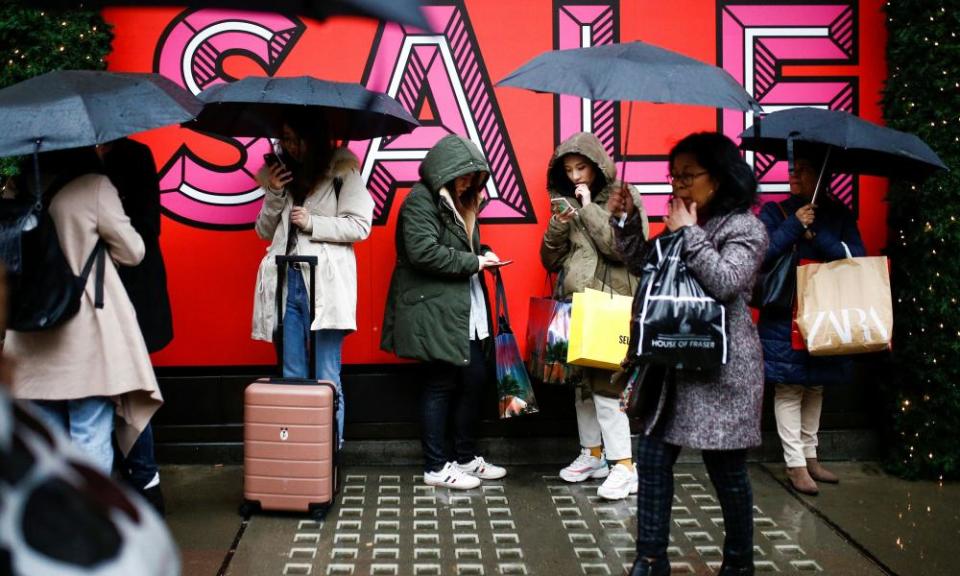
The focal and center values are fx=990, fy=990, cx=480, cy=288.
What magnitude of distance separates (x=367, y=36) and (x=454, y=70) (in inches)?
23.5

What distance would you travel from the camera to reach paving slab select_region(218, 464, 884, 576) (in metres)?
4.71

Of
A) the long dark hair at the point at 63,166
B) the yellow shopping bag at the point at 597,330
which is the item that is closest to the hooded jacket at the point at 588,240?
the yellow shopping bag at the point at 597,330

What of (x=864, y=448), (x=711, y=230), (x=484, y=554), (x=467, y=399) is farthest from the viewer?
(x=864, y=448)

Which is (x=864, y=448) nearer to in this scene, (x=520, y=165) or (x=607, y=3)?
(x=520, y=165)

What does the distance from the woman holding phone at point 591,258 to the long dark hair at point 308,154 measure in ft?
4.51

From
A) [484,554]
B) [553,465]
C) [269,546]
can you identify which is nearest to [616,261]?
[553,465]

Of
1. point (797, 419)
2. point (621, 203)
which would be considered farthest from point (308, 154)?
point (797, 419)

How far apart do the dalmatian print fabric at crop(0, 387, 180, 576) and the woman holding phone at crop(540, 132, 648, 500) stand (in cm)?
450

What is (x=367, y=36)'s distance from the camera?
6359mm

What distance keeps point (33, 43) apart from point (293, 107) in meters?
1.53

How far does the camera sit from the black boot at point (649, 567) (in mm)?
4105

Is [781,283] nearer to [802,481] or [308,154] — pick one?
[802,481]

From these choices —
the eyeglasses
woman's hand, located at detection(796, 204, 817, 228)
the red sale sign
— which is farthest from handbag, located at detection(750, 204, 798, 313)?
the eyeglasses

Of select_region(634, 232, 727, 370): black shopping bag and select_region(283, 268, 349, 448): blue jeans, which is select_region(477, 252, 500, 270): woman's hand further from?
select_region(634, 232, 727, 370): black shopping bag
